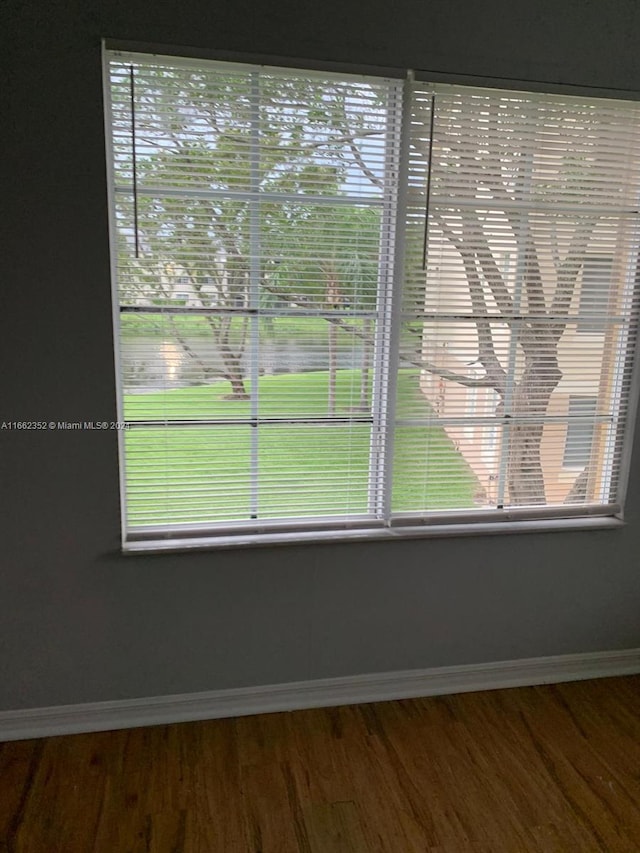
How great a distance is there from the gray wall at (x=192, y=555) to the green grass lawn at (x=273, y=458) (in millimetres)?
120

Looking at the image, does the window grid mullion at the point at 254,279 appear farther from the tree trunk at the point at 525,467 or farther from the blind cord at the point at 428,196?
the tree trunk at the point at 525,467

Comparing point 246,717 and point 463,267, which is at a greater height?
point 463,267

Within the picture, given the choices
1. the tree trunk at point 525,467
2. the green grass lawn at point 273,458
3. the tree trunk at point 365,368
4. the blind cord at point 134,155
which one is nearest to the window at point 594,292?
the tree trunk at point 525,467

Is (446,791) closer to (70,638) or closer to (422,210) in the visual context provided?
(70,638)

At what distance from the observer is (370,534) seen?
210cm

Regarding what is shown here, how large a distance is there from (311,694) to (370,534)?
63 centimetres

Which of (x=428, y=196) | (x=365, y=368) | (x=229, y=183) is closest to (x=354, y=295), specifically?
(x=365, y=368)

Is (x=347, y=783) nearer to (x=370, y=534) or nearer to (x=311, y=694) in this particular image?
(x=311, y=694)

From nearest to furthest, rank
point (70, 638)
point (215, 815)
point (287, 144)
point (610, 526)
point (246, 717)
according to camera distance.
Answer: point (215, 815), point (287, 144), point (70, 638), point (246, 717), point (610, 526)

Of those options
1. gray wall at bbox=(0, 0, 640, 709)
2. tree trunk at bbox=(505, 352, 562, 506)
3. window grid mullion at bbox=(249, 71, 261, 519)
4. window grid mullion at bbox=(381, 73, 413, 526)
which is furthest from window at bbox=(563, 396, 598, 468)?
window grid mullion at bbox=(249, 71, 261, 519)

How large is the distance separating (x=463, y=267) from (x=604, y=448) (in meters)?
0.89

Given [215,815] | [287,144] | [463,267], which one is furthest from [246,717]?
[287,144]

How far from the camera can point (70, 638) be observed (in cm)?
198

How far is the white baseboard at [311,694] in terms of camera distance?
6.57 feet
